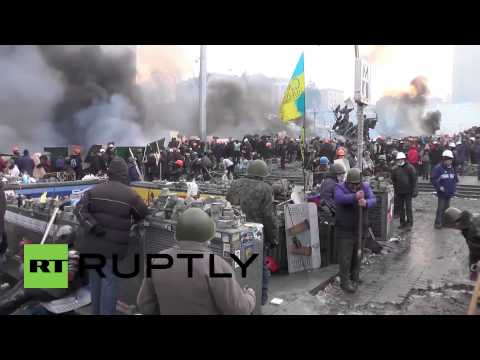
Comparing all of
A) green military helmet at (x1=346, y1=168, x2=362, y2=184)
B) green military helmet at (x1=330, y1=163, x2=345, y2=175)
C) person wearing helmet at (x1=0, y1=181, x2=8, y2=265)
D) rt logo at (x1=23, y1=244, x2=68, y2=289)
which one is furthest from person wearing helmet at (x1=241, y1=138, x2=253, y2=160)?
rt logo at (x1=23, y1=244, x2=68, y2=289)

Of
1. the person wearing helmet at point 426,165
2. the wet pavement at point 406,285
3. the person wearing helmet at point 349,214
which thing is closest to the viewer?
the wet pavement at point 406,285

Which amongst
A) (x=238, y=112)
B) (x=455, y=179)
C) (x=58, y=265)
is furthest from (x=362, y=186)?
(x=238, y=112)

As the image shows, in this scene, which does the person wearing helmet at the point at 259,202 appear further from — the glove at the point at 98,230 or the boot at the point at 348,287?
the glove at the point at 98,230

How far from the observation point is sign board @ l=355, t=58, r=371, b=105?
7.33 metres

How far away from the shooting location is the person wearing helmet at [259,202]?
5105 mm

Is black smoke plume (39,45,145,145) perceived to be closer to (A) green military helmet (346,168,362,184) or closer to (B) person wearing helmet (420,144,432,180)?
(B) person wearing helmet (420,144,432,180)

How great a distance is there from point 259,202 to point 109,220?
1.69 meters

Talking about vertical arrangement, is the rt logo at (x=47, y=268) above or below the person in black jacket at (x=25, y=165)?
below

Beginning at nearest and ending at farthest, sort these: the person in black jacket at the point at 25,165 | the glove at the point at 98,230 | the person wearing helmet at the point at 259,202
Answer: the glove at the point at 98,230
the person wearing helmet at the point at 259,202
the person in black jacket at the point at 25,165

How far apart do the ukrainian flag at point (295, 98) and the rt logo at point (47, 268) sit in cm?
460

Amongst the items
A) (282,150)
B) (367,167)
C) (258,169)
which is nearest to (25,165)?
(367,167)

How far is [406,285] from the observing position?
6.27 m

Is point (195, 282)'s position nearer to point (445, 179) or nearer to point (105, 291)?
point (105, 291)

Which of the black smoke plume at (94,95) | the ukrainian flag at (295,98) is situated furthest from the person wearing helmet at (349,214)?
the black smoke plume at (94,95)
